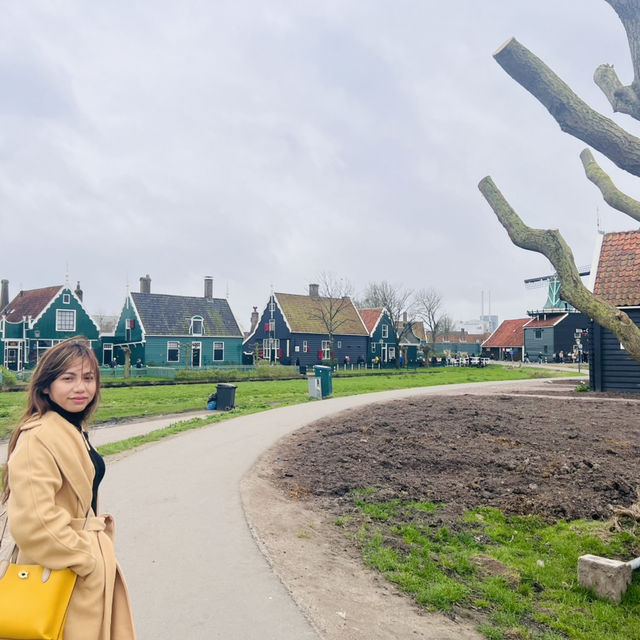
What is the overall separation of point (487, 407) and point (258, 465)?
794 cm

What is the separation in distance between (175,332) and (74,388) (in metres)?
47.8

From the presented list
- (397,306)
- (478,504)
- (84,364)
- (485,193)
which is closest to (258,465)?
(478,504)

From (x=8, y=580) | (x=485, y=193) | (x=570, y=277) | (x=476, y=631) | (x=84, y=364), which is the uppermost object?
(x=485, y=193)

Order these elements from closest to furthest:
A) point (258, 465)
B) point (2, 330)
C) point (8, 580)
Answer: point (8, 580) < point (258, 465) < point (2, 330)

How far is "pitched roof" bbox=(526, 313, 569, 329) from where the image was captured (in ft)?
222

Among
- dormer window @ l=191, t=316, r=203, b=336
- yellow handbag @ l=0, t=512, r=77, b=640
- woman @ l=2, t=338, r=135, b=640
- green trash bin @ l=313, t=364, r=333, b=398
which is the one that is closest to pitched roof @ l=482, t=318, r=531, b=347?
dormer window @ l=191, t=316, r=203, b=336

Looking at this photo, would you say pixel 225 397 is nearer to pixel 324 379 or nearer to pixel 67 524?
pixel 324 379

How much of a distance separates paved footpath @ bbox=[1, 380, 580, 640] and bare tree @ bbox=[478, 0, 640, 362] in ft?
10.2

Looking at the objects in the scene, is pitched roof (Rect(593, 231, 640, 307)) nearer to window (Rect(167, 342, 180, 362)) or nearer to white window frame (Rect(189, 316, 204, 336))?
white window frame (Rect(189, 316, 204, 336))

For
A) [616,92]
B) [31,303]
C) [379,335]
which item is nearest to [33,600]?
[616,92]

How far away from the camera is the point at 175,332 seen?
49.5 meters

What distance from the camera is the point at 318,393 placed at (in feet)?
71.7

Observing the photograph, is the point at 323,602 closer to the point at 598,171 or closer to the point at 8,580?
the point at 8,580

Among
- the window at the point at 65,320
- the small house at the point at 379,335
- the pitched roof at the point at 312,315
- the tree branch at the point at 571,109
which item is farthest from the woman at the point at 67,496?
the small house at the point at 379,335
